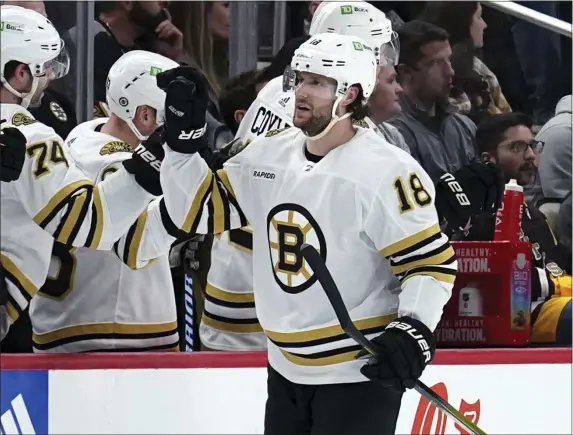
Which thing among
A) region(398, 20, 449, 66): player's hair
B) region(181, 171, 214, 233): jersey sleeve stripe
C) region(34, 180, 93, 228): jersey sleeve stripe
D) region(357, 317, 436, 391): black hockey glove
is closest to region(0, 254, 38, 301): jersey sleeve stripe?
region(34, 180, 93, 228): jersey sleeve stripe

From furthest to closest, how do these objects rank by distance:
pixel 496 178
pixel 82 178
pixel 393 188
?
1. pixel 82 178
2. pixel 496 178
3. pixel 393 188

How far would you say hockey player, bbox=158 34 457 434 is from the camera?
198 centimetres

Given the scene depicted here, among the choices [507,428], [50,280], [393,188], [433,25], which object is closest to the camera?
[393,188]

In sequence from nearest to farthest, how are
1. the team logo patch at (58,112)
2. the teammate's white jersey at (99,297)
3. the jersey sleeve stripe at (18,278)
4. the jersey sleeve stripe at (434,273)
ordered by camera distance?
the jersey sleeve stripe at (434,273) → the jersey sleeve stripe at (18,278) → the teammate's white jersey at (99,297) → the team logo patch at (58,112)

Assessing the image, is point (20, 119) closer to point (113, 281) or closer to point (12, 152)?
point (12, 152)

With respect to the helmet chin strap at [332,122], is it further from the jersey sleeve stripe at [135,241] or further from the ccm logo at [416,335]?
the jersey sleeve stripe at [135,241]

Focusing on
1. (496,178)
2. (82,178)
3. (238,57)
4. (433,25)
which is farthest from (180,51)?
(496,178)

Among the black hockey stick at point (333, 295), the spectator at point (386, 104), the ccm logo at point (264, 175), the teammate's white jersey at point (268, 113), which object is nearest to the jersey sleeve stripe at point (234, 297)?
the teammate's white jersey at point (268, 113)

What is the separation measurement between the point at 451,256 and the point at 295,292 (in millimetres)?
261

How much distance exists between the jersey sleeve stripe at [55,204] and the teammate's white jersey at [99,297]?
0.22 meters

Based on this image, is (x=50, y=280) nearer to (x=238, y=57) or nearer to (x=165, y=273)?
(x=165, y=273)

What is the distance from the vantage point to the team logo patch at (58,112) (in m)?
2.79

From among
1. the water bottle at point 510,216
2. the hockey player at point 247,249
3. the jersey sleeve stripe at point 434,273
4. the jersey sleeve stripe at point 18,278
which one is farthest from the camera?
the water bottle at point 510,216

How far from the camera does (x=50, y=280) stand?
8.31 ft
